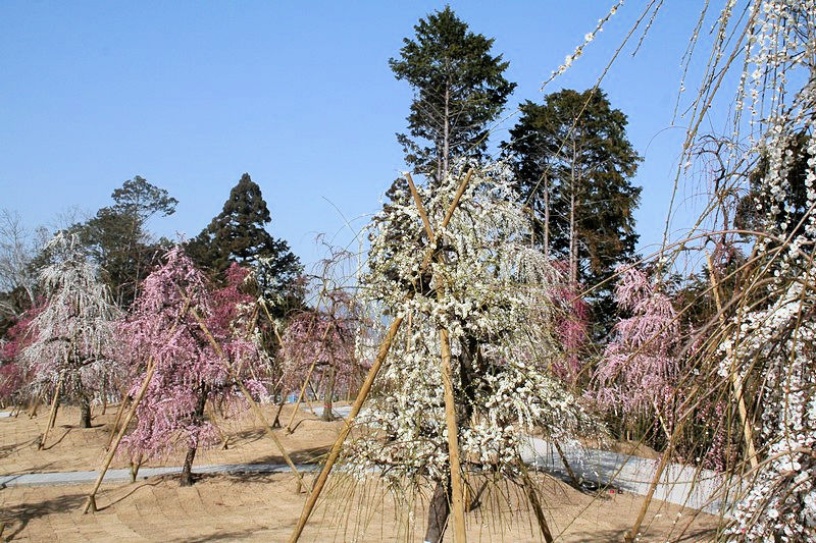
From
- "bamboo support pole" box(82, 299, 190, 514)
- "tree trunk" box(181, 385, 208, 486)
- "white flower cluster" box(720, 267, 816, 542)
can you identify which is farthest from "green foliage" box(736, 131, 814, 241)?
"tree trunk" box(181, 385, 208, 486)

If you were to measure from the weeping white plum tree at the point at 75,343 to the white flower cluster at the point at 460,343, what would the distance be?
11237mm

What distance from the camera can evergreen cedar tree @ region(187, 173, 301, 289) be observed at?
34.2m

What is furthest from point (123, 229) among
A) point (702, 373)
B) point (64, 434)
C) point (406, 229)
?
point (702, 373)

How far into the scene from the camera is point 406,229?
4.43 m

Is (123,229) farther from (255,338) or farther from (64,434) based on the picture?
(255,338)

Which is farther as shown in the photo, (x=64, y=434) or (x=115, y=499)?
(x=64, y=434)

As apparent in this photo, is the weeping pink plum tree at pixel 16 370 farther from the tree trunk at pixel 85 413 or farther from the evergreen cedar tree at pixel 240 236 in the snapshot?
the evergreen cedar tree at pixel 240 236

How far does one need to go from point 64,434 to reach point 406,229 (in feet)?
45.5

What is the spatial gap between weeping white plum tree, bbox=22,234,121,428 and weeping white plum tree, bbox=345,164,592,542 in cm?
1123

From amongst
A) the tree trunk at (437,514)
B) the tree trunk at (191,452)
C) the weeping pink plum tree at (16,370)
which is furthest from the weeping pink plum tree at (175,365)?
the weeping pink plum tree at (16,370)

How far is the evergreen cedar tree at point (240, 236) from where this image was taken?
34219mm

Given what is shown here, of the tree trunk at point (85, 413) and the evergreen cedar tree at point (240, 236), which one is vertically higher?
the evergreen cedar tree at point (240, 236)

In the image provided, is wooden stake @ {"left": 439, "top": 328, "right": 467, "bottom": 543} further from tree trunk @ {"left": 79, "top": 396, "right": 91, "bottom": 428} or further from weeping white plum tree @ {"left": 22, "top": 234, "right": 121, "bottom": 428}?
tree trunk @ {"left": 79, "top": 396, "right": 91, "bottom": 428}

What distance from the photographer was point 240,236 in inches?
1377
